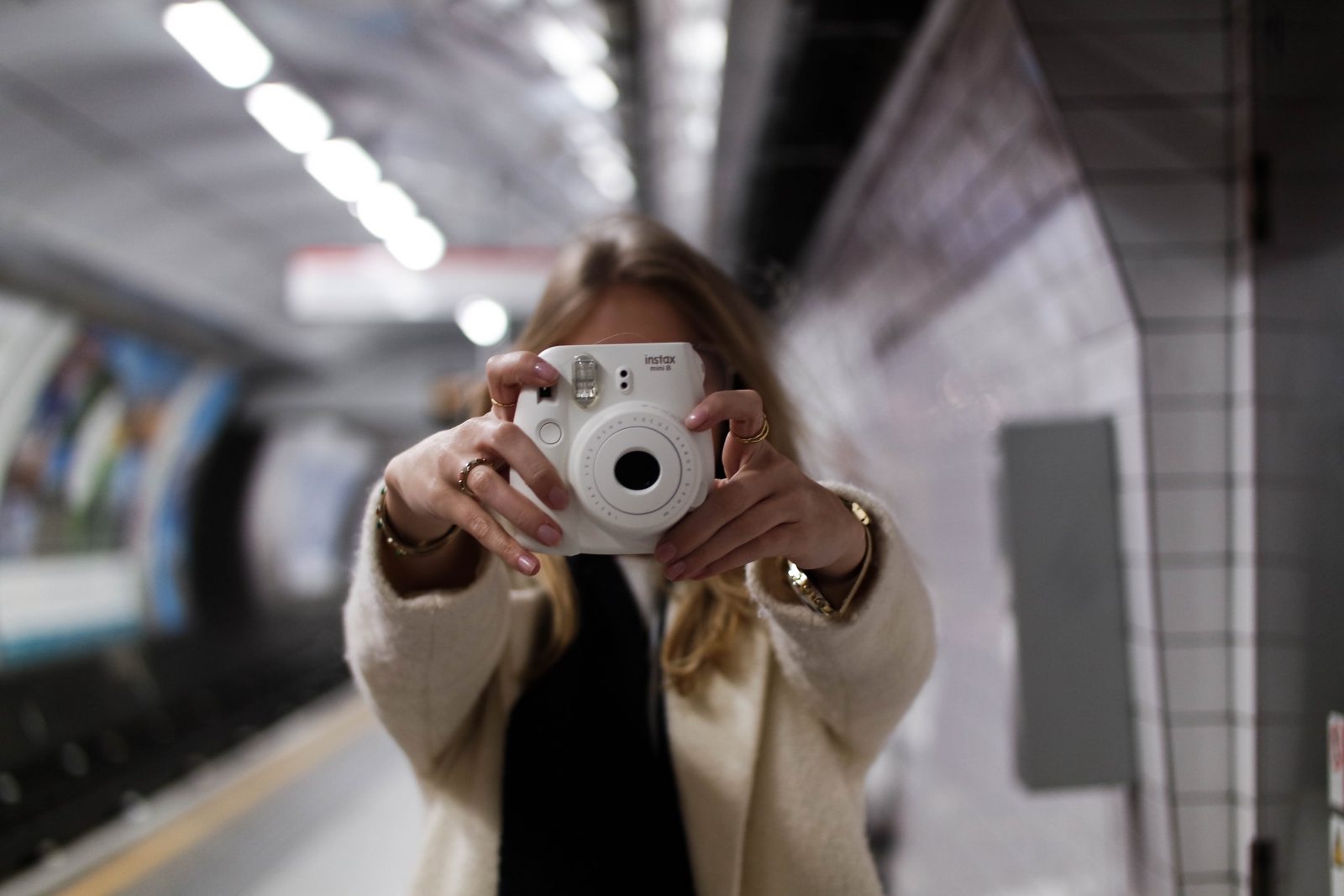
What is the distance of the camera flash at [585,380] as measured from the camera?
87cm

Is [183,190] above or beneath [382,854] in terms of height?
above

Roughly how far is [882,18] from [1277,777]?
1892 millimetres

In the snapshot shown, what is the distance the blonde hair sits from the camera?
1059 millimetres

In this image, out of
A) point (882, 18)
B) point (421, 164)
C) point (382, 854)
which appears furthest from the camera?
point (421, 164)

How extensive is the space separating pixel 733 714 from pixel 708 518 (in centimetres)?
48

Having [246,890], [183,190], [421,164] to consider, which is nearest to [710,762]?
[246,890]

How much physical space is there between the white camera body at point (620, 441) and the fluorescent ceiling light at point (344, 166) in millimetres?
4002

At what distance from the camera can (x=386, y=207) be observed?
4.84 m

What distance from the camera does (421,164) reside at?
5.50 m

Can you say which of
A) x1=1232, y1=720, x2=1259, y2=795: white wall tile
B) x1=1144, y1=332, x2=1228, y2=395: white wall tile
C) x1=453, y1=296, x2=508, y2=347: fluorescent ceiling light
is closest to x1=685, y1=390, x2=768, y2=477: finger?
x1=453, y1=296, x2=508, y2=347: fluorescent ceiling light

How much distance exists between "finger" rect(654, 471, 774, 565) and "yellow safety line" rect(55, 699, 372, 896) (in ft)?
11.1

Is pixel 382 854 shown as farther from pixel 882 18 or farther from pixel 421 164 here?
pixel 421 164

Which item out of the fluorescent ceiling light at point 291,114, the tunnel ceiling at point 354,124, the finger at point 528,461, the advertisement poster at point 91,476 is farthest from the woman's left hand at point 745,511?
the advertisement poster at point 91,476

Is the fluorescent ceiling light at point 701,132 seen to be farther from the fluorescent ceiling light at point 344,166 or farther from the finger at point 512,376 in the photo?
the finger at point 512,376
